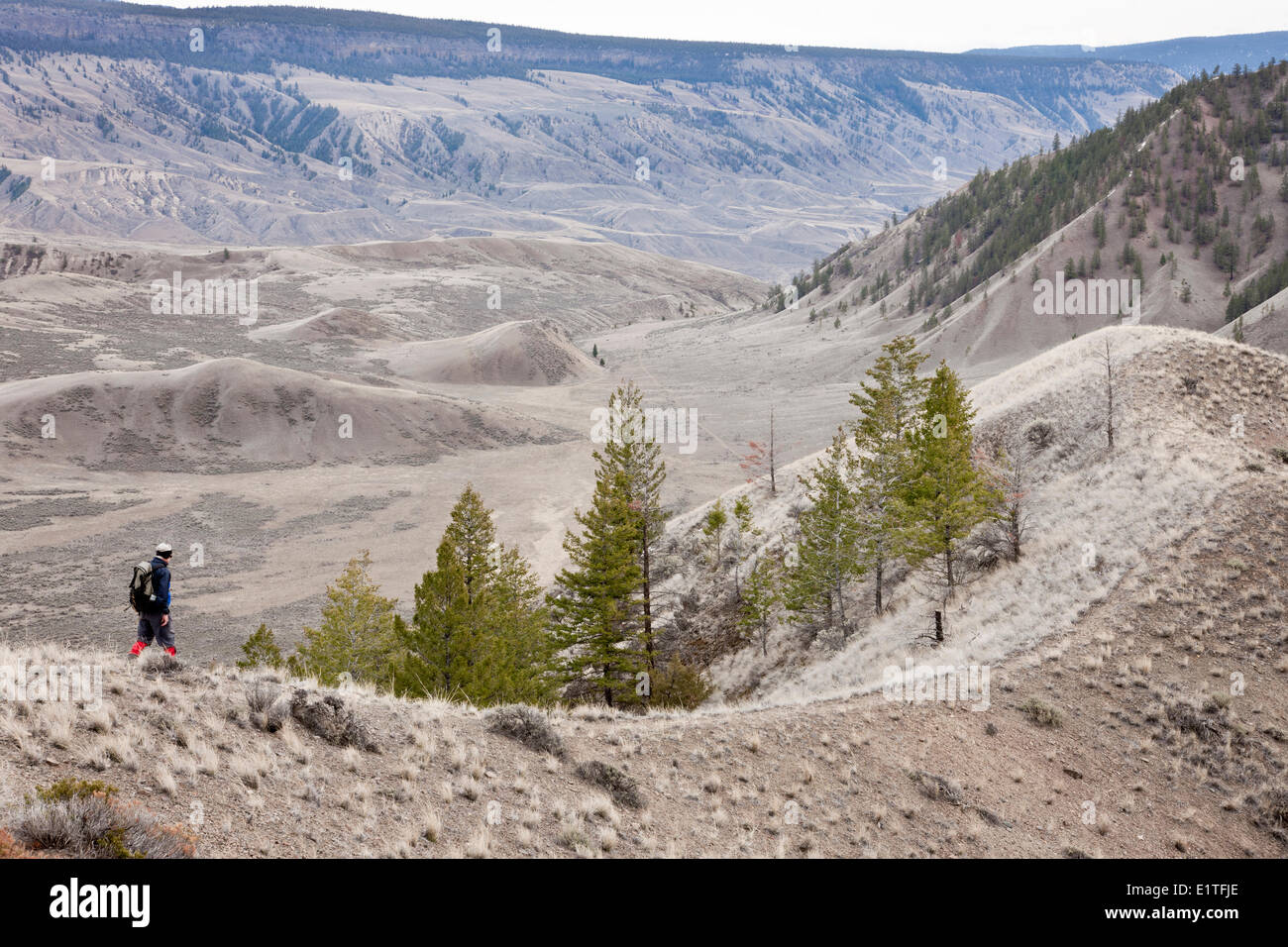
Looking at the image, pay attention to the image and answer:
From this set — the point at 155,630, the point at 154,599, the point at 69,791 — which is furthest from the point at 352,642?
the point at 69,791

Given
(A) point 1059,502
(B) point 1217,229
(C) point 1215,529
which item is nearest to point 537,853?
(C) point 1215,529

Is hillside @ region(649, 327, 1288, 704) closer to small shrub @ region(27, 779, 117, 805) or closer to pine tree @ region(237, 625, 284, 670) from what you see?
small shrub @ region(27, 779, 117, 805)

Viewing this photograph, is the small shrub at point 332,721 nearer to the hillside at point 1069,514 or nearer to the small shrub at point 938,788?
the small shrub at point 938,788

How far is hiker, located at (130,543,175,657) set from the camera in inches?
517

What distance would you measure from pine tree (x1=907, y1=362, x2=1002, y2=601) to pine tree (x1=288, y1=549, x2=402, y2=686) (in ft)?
57.2

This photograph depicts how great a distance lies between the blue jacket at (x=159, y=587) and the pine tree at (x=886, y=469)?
65.9 feet

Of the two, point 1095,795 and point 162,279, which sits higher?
point 162,279

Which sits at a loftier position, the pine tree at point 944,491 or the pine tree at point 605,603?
the pine tree at point 944,491

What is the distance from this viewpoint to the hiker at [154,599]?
1314cm

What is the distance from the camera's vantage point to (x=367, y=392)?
7638 cm

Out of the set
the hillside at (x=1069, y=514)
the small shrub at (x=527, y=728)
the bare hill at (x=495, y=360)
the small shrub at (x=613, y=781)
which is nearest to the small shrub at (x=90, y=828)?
the small shrub at (x=527, y=728)

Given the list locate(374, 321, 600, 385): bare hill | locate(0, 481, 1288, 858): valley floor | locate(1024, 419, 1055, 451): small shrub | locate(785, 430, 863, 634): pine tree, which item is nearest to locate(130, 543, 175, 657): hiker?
locate(0, 481, 1288, 858): valley floor

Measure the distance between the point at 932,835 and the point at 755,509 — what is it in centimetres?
3160
